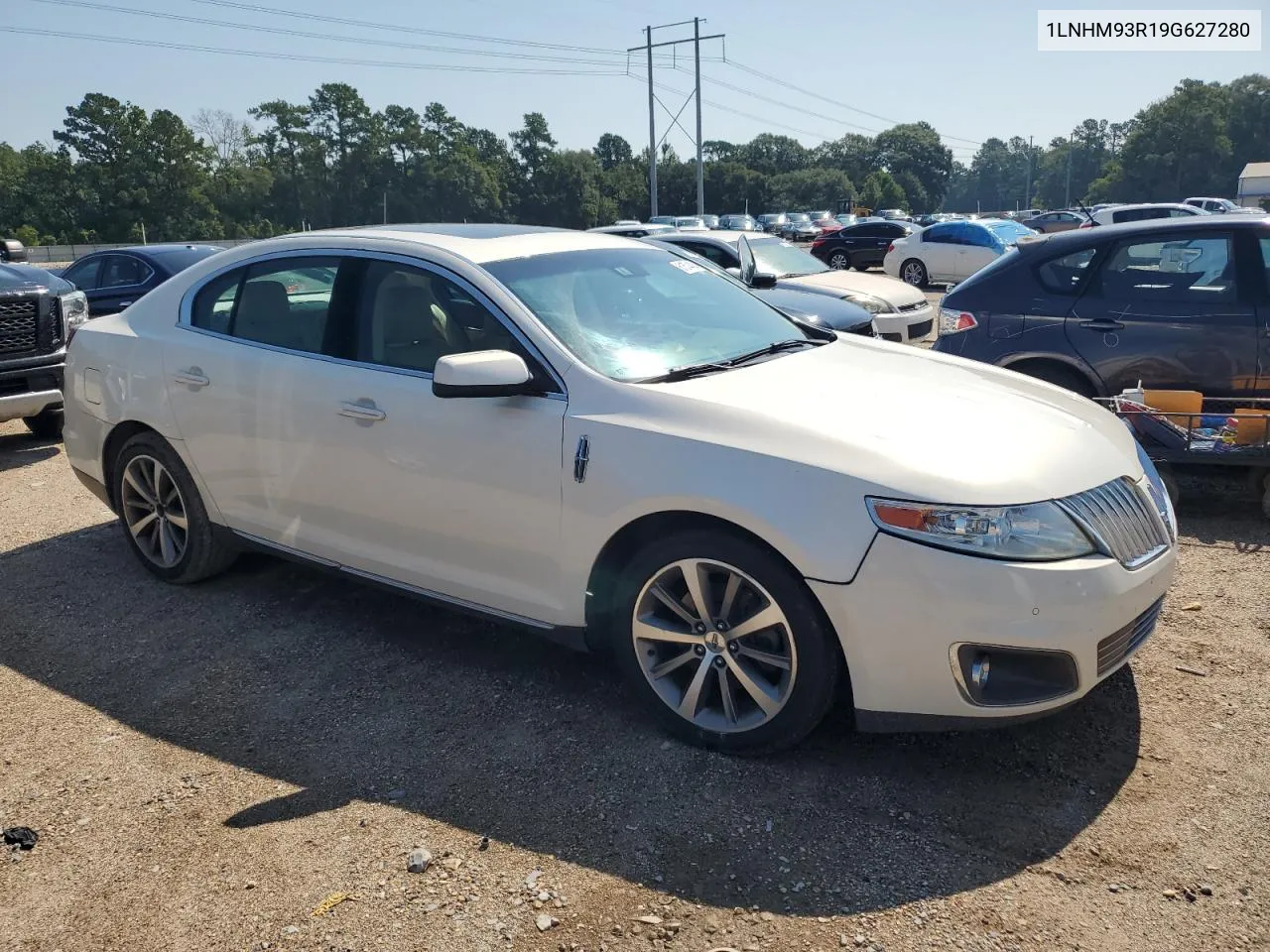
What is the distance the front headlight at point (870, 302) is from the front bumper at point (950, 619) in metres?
7.97

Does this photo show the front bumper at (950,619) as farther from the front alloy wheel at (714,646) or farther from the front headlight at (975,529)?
the front alloy wheel at (714,646)

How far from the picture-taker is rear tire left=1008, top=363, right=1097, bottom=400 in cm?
630

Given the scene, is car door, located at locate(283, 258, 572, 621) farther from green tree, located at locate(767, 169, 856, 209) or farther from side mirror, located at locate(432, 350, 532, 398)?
green tree, located at locate(767, 169, 856, 209)

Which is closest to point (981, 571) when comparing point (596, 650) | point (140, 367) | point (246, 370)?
point (596, 650)

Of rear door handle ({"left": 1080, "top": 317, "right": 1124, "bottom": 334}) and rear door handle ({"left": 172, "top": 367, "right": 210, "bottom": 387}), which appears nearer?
rear door handle ({"left": 172, "top": 367, "right": 210, "bottom": 387})

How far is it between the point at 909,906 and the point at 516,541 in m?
1.71

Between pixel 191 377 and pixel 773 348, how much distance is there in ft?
8.51

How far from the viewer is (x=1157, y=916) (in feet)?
8.16

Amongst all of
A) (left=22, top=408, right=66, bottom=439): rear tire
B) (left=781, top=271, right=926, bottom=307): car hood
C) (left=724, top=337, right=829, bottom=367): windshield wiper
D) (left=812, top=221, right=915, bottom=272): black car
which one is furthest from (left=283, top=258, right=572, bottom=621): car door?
(left=812, top=221, right=915, bottom=272): black car

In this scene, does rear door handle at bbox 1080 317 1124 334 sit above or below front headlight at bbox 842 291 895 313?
below

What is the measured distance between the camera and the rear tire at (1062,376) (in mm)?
6301

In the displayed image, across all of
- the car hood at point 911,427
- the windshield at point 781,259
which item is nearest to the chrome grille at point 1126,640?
the car hood at point 911,427

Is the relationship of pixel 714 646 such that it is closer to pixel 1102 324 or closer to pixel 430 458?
pixel 430 458

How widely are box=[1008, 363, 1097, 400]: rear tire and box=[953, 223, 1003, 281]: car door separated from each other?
1516 centimetres
